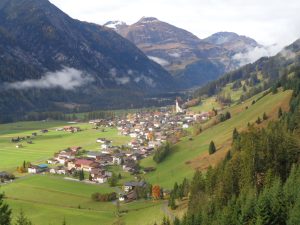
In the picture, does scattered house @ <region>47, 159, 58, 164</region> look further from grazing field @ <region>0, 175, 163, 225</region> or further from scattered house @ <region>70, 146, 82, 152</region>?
grazing field @ <region>0, 175, 163, 225</region>

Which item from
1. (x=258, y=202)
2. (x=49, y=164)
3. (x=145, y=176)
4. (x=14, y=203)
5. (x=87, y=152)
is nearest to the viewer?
(x=258, y=202)

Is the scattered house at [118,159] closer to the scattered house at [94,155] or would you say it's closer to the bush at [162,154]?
the scattered house at [94,155]

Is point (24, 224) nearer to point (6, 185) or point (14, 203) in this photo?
point (14, 203)

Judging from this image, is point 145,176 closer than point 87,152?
Yes

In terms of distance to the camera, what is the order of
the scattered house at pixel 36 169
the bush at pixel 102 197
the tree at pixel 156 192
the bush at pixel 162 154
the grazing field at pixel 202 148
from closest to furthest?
1. the tree at pixel 156 192
2. the bush at pixel 102 197
3. the grazing field at pixel 202 148
4. the scattered house at pixel 36 169
5. the bush at pixel 162 154

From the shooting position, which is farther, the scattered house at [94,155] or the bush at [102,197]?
the scattered house at [94,155]

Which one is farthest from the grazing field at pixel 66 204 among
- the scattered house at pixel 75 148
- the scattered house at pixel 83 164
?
the scattered house at pixel 75 148

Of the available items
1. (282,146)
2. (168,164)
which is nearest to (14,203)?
(168,164)
